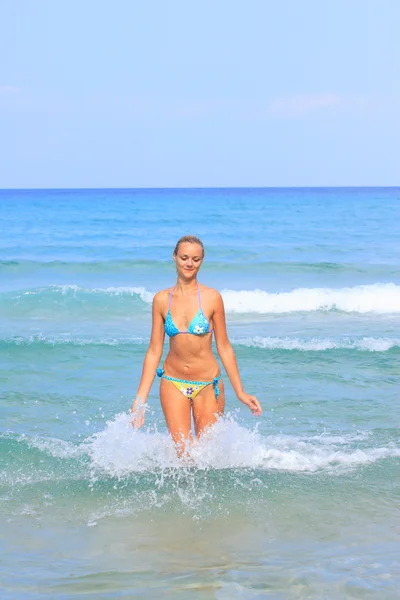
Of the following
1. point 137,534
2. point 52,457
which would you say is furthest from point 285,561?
point 52,457

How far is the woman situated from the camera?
17.9 ft

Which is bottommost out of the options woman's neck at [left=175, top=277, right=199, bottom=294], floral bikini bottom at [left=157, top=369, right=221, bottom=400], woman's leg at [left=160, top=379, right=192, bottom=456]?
woman's leg at [left=160, top=379, right=192, bottom=456]

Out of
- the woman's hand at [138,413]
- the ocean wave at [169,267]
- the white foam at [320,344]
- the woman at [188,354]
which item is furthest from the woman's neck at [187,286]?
the ocean wave at [169,267]

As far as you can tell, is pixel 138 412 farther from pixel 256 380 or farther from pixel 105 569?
pixel 256 380

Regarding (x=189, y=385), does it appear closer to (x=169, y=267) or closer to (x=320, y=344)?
(x=320, y=344)

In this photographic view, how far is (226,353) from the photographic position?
5586 millimetres

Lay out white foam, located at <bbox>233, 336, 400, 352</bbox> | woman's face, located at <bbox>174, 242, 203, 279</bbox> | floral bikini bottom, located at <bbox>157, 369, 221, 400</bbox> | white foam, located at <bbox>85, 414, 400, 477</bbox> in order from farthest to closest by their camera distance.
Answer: white foam, located at <bbox>233, 336, 400, 352</bbox>
white foam, located at <bbox>85, 414, 400, 477</bbox>
floral bikini bottom, located at <bbox>157, 369, 221, 400</bbox>
woman's face, located at <bbox>174, 242, 203, 279</bbox>

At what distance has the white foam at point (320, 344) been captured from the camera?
1134cm

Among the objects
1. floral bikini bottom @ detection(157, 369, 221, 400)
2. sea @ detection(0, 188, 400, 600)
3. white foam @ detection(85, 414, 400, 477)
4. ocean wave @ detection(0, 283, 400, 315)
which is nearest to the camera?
sea @ detection(0, 188, 400, 600)

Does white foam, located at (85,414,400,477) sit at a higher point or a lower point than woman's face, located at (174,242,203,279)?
lower

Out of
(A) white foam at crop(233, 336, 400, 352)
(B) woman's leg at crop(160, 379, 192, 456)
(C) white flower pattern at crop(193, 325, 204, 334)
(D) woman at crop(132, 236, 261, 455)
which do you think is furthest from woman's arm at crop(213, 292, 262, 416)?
(A) white foam at crop(233, 336, 400, 352)

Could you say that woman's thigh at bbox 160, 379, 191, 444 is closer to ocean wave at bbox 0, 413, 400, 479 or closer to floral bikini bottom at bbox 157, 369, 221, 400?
floral bikini bottom at bbox 157, 369, 221, 400

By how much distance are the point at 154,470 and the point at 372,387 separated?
3.94m

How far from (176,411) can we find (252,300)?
38.3 ft
